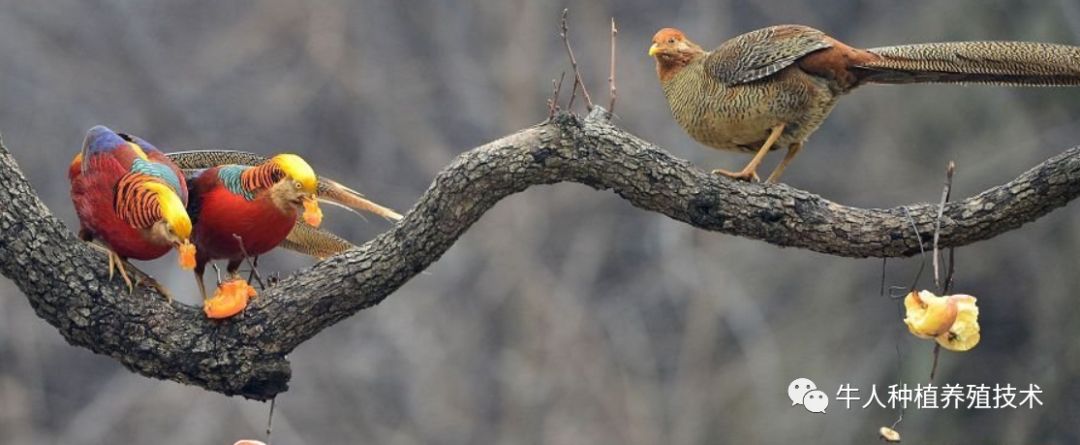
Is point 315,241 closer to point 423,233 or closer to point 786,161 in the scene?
point 423,233

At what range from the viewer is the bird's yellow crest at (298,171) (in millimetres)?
3924

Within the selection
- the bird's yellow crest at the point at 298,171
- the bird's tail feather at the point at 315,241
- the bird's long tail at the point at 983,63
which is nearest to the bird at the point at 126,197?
the bird's yellow crest at the point at 298,171

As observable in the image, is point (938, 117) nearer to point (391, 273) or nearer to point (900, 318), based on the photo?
point (900, 318)

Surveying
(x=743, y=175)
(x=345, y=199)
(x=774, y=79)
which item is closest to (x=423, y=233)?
(x=345, y=199)

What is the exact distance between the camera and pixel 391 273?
161 inches

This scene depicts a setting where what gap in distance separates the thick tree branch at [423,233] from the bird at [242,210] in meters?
0.09

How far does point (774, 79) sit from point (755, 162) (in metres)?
0.28

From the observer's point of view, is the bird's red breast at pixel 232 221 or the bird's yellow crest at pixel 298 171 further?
the bird's red breast at pixel 232 221

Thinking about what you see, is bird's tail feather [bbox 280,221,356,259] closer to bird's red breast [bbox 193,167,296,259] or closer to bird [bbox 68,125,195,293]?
bird's red breast [bbox 193,167,296,259]

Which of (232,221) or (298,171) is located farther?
(232,221)

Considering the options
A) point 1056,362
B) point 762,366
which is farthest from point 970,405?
point 762,366

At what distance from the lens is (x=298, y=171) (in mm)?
3928

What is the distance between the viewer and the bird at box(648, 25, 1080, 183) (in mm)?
4332

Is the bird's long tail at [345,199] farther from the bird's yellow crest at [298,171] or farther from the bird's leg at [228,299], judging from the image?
the bird's leg at [228,299]
